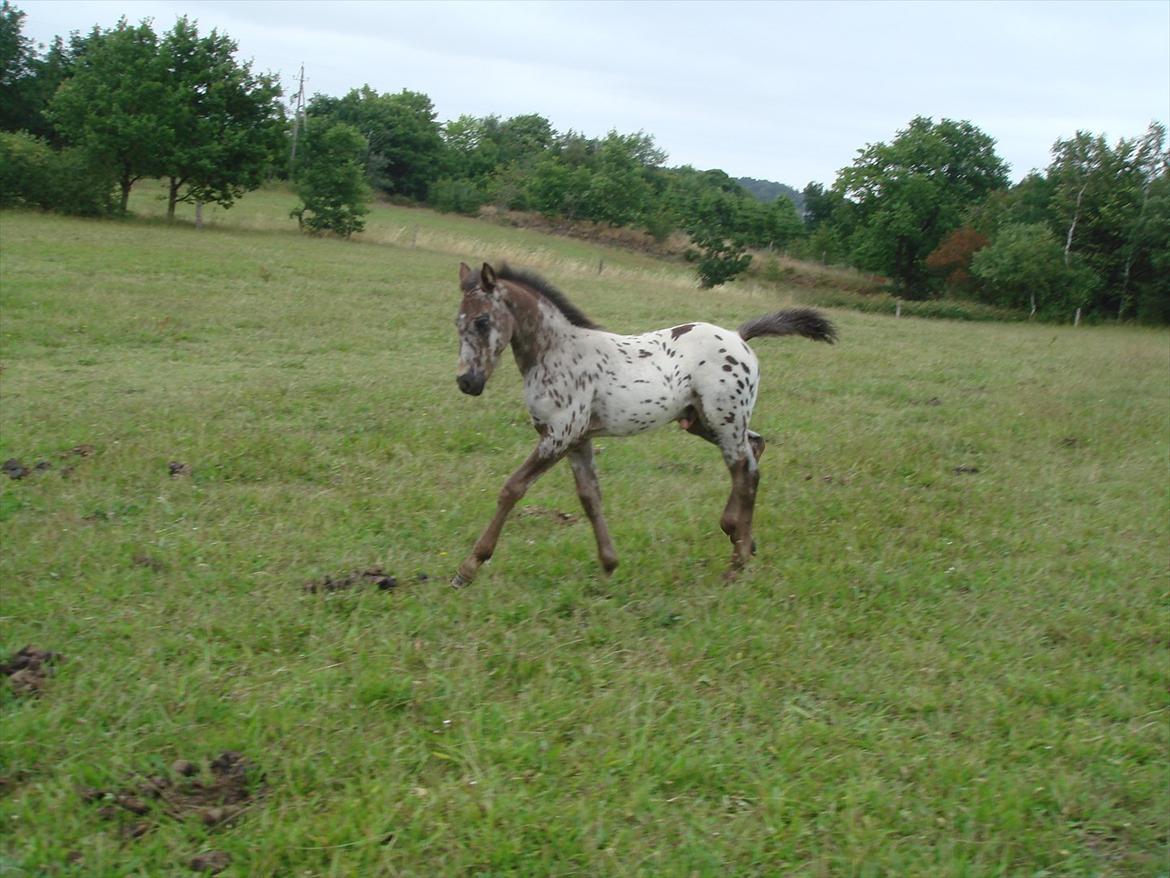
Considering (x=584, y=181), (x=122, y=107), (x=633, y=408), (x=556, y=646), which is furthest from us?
(x=584, y=181)

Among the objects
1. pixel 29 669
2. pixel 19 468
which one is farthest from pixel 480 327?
pixel 19 468

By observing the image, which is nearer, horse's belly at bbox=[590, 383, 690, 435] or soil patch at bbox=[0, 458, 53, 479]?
horse's belly at bbox=[590, 383, 690, 435]

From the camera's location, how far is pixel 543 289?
579 centimetres

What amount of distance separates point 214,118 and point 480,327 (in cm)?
3062

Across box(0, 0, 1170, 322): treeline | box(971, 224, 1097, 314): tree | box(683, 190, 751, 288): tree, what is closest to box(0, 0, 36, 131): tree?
box(0, 0, 1170, 322): treeline

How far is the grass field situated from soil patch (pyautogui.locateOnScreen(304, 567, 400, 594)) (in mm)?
51

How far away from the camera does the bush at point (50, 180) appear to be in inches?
1131

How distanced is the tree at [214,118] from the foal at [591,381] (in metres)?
28.4

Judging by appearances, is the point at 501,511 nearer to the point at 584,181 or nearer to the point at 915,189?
the point at 915,189

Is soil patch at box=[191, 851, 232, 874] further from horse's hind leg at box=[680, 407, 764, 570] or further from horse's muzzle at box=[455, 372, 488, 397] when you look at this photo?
horse's hind leg at box=[680, 407, 764, 570]

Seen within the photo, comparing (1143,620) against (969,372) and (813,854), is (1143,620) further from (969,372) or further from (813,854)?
(969,372)

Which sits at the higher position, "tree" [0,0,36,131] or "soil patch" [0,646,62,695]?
"tree" [0,0,36,131]

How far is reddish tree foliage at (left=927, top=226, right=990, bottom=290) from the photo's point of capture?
43969mm

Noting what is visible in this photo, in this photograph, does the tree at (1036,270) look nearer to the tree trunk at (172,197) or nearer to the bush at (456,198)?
the bush at (456,198)
